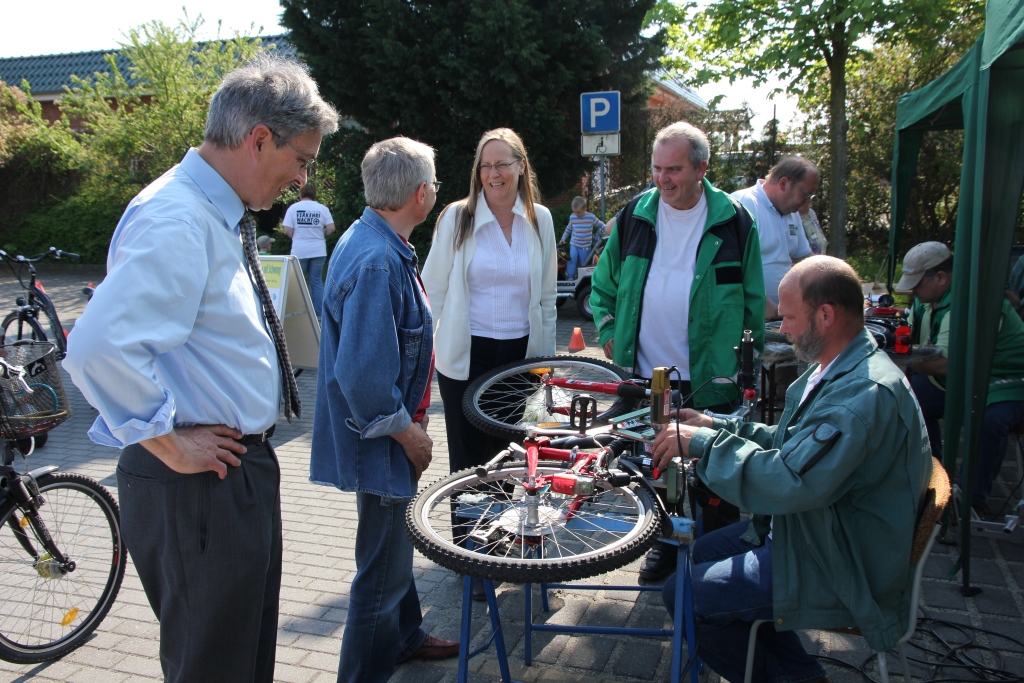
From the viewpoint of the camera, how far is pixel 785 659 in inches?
99.6

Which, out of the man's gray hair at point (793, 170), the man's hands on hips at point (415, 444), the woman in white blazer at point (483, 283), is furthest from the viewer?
the man's gray hair at point (793, 170)

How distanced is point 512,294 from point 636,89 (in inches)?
579

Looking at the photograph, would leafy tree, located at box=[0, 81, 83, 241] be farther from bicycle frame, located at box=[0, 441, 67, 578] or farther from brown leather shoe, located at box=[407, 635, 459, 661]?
brown leather shoe, located at box=[407, 635, 459, 661]

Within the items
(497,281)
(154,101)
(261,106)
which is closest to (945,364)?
→ (497,281)

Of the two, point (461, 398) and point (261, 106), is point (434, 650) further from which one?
point (261, 106)

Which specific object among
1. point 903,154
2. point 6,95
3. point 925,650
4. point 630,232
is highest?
point 6,95

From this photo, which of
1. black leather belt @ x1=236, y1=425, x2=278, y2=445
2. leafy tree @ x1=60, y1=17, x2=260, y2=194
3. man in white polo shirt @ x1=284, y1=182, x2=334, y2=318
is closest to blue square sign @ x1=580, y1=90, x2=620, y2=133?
man in white polo shirt @ x1=284, y1=182, x2=334, y2=318

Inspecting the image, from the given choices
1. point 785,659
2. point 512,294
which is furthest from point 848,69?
point 785,659

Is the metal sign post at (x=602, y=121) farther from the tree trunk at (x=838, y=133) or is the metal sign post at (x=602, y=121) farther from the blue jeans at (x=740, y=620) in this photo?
the blue jeans at (x=740, y=620)

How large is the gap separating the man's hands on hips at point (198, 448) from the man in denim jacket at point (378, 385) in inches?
20.5

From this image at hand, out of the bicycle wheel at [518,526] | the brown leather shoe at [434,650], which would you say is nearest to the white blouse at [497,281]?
the bicycle wheel at [518,526]

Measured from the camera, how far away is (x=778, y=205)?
217 inches

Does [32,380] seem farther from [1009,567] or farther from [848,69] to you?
[848,69]

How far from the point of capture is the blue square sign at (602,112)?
31.0 ft
